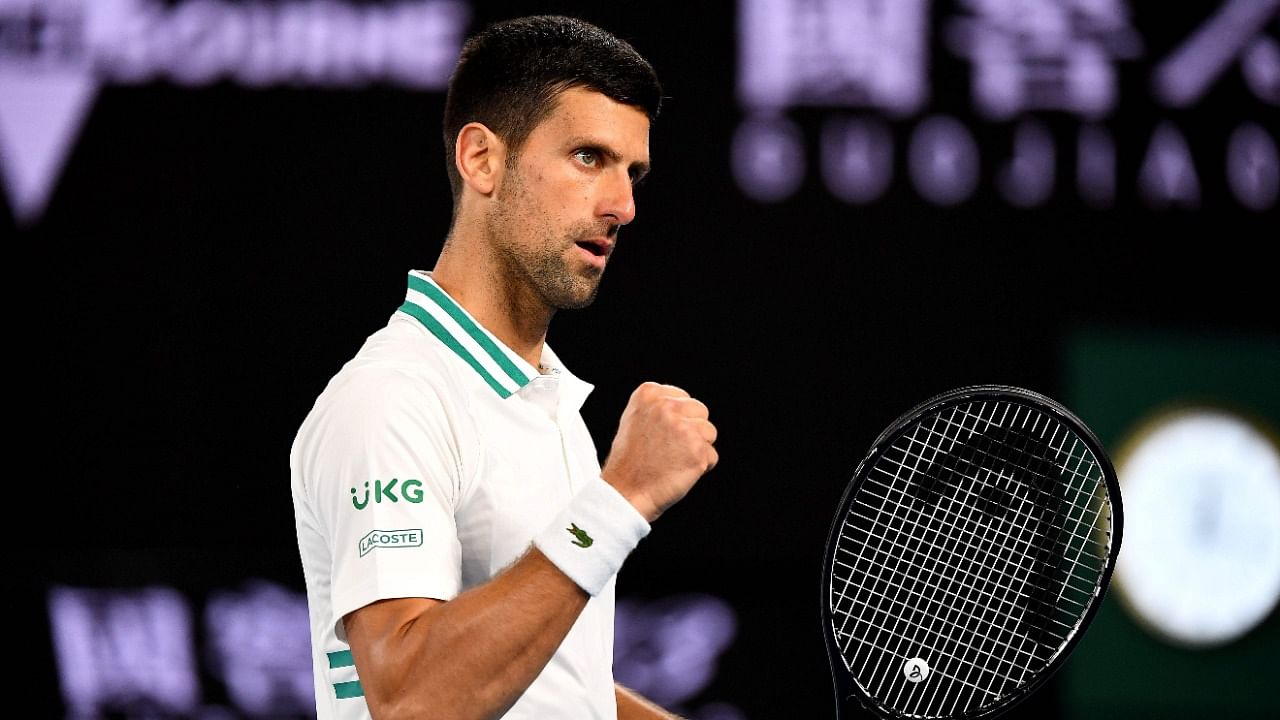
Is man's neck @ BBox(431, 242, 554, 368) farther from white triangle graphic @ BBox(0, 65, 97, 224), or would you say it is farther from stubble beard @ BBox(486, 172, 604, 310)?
white triangle graphic @ BBox(0, 65, 97, 224)

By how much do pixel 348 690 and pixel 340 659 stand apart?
0.04m

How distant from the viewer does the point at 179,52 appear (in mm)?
4047

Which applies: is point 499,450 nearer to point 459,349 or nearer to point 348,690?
point 459,349

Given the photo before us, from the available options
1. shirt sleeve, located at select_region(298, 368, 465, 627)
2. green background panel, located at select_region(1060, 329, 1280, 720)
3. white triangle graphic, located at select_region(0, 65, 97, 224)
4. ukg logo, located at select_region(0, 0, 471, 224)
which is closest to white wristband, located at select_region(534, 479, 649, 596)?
shirt sleeve, located at select_region(298, 368, 465, 627)

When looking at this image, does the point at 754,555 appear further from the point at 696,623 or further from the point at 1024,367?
the point at 1024,367

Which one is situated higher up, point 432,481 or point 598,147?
point 598,147

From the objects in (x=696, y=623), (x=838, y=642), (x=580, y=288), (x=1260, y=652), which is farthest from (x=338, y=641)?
(x=1260, y=652)

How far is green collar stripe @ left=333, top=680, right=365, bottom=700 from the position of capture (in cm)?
189

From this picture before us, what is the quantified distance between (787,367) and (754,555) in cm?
47

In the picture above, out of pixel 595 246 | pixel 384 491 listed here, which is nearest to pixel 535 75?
pixel 595 246

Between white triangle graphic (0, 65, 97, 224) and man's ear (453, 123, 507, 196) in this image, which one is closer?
man's ear (453, 123, 507, 196)

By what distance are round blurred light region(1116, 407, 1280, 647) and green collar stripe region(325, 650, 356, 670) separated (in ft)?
8.71

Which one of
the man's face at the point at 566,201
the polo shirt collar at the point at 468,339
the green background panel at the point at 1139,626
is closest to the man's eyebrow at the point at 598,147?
the man's face at the point at 566,201

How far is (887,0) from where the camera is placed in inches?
163
